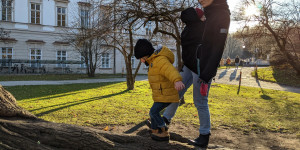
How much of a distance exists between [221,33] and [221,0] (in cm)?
41

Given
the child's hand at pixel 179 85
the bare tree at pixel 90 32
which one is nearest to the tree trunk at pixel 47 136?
the child's hand at pixel 179 85

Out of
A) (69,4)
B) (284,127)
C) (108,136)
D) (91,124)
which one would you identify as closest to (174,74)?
(108,136)

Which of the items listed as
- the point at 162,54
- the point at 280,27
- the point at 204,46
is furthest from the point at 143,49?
the point at 280,27

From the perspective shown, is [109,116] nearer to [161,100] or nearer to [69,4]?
[161,100]

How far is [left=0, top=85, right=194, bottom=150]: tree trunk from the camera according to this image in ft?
6.79

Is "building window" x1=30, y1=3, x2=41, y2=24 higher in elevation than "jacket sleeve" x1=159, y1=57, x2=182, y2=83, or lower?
higher

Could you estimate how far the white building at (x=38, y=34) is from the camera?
2572 cm

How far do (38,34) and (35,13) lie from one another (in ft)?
7.84

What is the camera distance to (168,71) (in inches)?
106

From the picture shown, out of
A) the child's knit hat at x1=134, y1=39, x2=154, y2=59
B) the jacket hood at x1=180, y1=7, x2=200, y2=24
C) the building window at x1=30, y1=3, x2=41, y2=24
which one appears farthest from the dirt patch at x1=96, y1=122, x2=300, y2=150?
the building window at x1=30, y1=3, x2=41, y2=24

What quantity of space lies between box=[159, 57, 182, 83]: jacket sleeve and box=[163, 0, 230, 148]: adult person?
298 millimetres

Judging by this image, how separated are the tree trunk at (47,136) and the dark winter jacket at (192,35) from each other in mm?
1056

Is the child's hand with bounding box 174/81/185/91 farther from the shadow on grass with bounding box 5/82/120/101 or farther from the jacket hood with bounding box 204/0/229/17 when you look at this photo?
the shadow on grass with bounding box 5/82/120/101

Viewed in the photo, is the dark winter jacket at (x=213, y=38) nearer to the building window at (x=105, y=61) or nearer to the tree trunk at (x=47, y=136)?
the tree trunk at (x=47, y=136)
